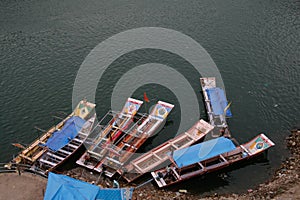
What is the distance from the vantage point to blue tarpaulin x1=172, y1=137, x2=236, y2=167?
36.1m

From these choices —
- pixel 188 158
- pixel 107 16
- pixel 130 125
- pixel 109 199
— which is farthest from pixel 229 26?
pixel 109 199

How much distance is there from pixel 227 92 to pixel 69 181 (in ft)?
89.0

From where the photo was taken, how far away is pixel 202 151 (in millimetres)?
36906

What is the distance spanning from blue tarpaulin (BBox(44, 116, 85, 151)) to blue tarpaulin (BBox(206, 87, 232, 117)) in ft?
56.6

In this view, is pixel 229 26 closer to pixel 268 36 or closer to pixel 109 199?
pixel 268 36

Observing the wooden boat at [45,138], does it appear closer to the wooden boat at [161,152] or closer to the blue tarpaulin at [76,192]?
the blue tarpaulin at [76,192]

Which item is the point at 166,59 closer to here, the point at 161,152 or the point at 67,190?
the point at 161,152

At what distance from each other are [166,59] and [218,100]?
1461 centimetres

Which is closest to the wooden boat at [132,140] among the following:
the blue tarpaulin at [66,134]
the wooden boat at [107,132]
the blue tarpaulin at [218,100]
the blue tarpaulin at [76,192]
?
the wooden boat at [107,132]

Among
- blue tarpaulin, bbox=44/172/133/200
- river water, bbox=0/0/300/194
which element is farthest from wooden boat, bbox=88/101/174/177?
blue tarpaulin, bbox=44/172/133/200

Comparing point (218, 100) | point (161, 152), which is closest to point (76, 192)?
point (161, 152)

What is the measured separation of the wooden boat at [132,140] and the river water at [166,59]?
1.44 meters

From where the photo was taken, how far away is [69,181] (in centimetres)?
3141

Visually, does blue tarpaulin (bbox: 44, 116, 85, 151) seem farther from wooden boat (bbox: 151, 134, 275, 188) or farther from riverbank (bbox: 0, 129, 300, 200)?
wooden boat (bbox: 151, 134, 275, 188)
